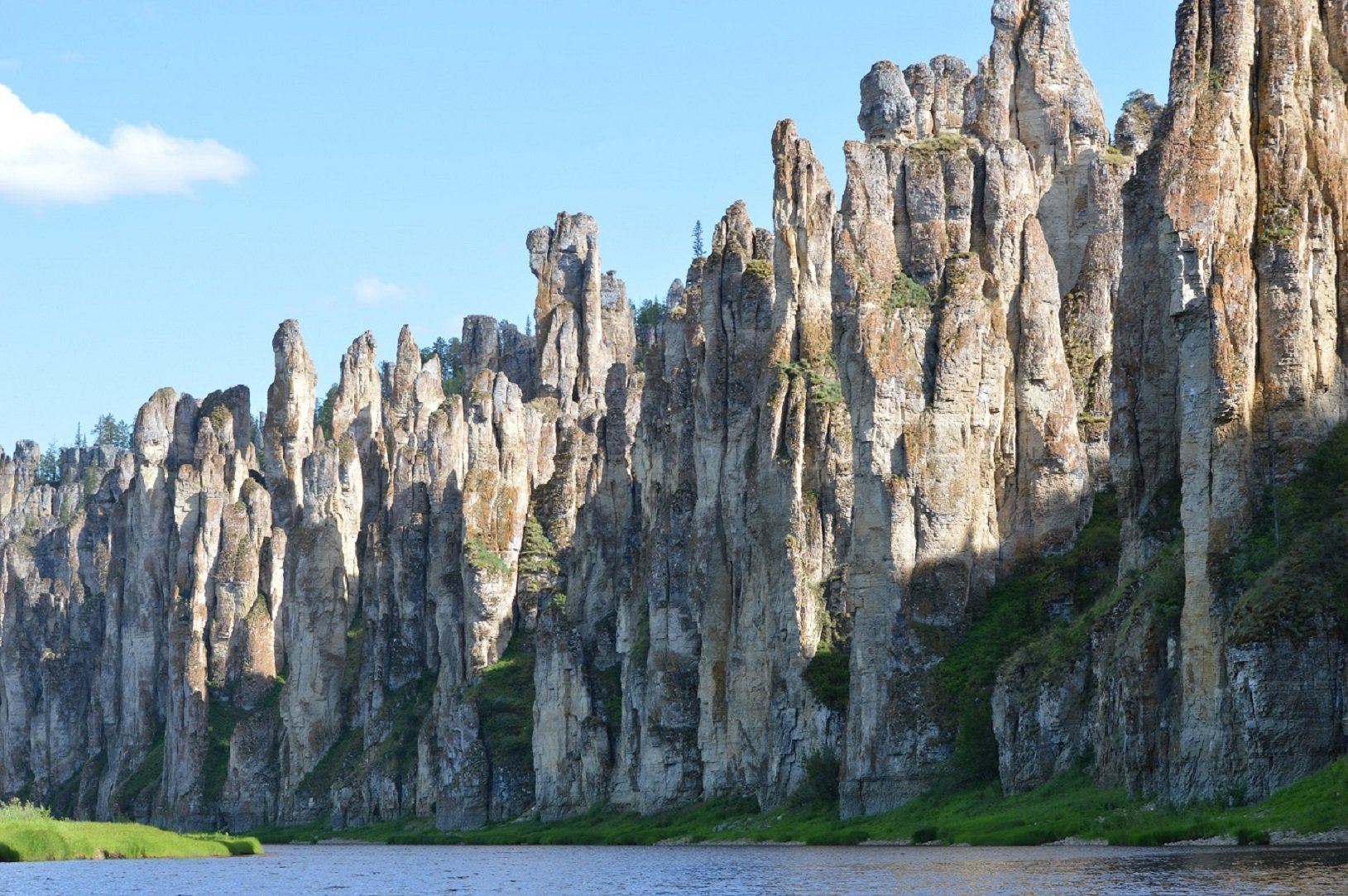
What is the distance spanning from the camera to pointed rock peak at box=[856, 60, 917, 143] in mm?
115250

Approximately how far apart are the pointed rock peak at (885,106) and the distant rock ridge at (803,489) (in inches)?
10.0

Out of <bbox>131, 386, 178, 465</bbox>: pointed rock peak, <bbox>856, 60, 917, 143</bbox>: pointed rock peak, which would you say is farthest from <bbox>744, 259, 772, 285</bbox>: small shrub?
<bbox>131, 386, 178, 465</bbox>: pointed rock peak

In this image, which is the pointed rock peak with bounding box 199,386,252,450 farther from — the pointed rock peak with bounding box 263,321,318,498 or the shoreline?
the shoreline

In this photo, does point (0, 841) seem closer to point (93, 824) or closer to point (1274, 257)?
point (93, 824)

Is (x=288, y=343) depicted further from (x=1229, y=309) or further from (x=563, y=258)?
(x=1229, y=309)

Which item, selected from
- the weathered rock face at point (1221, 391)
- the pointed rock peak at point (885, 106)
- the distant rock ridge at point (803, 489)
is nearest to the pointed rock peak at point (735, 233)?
the distant rock ridge at point (803, 489)

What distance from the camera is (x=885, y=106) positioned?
11531 centimetres

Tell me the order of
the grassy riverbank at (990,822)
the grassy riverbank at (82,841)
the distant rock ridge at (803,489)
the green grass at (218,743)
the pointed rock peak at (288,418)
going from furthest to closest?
the pointed rock peak at (288,418) < the green grass at (218,743) < the grassy riverbank at (82,841) < the distant rock ridge at (803,489) < the grassy riverbank at (990,822)

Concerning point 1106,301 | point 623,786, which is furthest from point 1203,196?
point 623,786

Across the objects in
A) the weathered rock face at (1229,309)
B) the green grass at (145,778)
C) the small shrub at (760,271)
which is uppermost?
the small shrub at (760,271)

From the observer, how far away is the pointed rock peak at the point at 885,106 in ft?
378

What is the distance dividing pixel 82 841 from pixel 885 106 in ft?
174

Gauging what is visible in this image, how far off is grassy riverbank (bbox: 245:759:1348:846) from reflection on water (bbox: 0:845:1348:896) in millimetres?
1799

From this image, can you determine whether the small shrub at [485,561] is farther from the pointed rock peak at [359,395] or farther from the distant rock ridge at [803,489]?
the pointed rock peak at [359,395]
